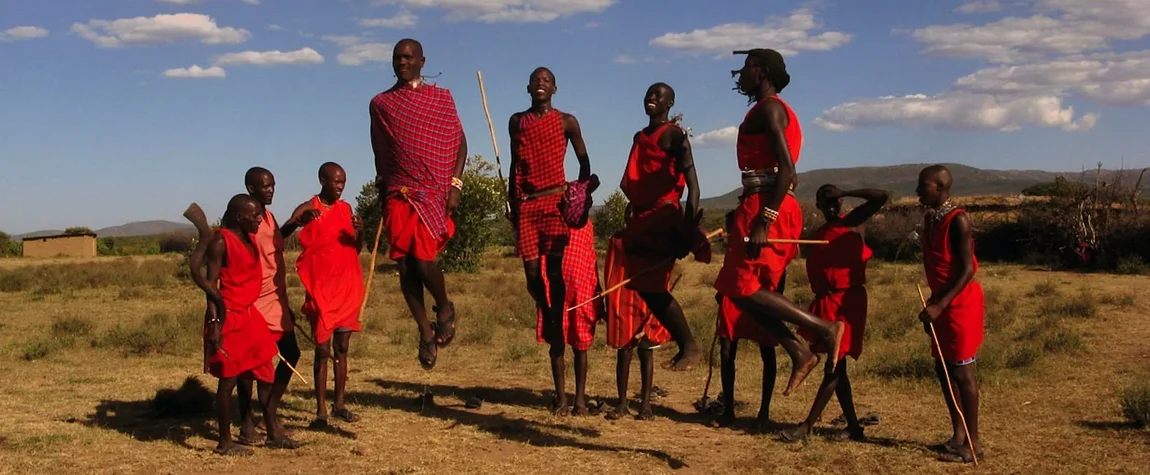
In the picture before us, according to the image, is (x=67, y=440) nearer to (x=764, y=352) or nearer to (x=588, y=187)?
(x=588, y=187)

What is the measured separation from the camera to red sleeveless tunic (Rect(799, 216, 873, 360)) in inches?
262

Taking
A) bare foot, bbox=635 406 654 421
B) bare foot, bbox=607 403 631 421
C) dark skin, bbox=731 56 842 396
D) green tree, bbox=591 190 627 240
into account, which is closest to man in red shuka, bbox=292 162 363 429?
bare foot, bbox=607 403 631 421

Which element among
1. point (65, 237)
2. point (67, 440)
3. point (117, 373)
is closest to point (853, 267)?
point (67, 440)

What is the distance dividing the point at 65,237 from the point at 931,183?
154 ft

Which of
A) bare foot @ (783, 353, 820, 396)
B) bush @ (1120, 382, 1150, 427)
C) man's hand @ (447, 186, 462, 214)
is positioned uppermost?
man's hand @ (447, 186, 462, 214)

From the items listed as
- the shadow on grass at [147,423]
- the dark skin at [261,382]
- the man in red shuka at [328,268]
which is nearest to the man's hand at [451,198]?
the man in red shuka at [328,268]

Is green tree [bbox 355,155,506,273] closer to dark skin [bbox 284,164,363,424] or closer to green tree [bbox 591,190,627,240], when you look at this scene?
green tree [bbox 591,190,627,240]

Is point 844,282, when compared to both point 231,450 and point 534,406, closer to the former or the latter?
point 534,406

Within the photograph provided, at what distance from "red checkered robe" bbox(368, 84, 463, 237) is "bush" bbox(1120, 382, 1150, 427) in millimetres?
4825

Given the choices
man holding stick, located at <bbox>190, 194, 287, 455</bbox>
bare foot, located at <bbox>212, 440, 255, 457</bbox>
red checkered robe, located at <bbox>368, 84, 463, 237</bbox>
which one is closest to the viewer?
man holding stick, located at <bbox>190, 194, 287, 455</bbox>

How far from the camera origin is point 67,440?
22.4 feet

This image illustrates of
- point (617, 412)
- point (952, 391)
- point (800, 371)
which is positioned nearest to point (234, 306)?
point (617, 412)

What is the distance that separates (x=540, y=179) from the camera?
754cm

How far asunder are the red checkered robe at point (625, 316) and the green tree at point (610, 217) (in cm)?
2746
